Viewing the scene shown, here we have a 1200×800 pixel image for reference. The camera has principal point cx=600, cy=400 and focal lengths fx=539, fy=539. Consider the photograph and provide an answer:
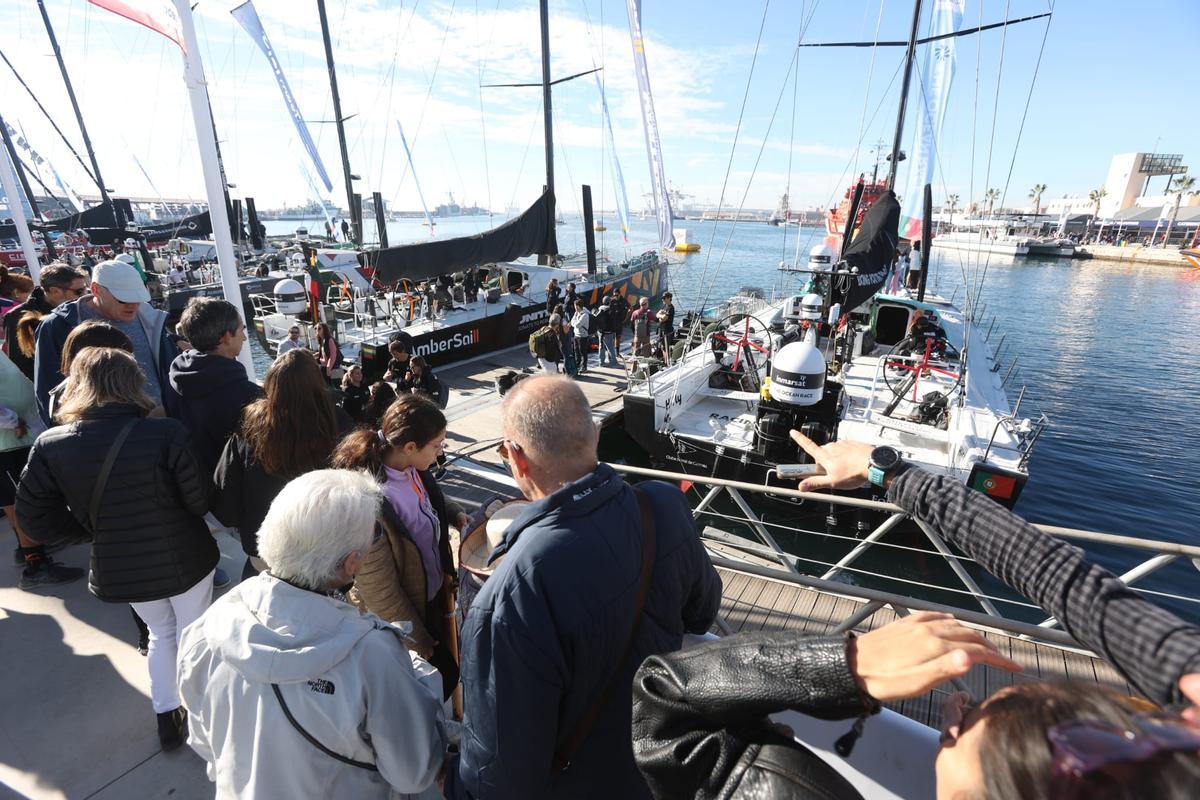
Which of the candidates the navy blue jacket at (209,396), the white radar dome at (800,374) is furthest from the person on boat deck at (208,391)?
the white radar dome at (800,374)

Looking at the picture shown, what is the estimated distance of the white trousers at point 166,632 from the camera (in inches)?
97.4

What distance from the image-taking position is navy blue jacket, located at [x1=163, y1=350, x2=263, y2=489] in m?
2.91

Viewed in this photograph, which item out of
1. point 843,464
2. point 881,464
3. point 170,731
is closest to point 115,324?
point 170,731

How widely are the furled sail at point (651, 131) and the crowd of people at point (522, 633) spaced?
16673 mm

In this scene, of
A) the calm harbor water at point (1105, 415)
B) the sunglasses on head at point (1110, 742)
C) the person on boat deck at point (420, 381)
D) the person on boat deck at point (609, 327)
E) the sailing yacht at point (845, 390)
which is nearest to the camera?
the sunglasses on head at point (1110, 742)

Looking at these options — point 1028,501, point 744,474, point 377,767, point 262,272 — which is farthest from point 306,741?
point 262,272

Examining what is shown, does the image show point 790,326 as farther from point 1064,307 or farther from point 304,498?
point 1064,307

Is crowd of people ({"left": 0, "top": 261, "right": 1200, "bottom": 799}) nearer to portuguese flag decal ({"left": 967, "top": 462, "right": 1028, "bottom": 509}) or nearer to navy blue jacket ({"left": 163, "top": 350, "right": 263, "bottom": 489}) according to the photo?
navy blue jacket ({"left": 163, "top": 350, "right": 263, "bottom": 489})

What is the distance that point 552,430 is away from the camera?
154 cm

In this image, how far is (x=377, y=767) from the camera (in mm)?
1494

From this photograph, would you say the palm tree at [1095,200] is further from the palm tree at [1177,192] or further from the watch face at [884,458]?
the watch face at [884,458]

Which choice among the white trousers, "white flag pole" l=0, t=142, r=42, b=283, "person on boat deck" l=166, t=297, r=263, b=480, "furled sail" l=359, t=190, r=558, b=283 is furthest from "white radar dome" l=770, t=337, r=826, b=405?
"white flag pole" l=0, t=142, r=42, b=283

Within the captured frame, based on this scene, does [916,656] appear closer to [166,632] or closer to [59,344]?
[166,632]

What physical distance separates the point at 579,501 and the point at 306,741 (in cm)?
94
